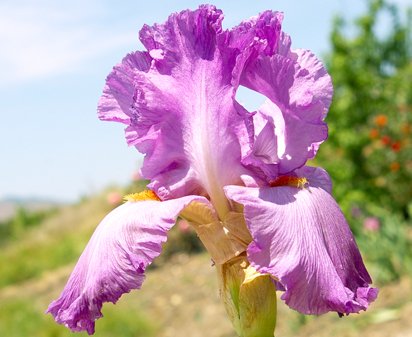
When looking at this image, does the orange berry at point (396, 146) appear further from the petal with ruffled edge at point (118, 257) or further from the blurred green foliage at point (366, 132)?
the petal with ruffled edge at point (118, 257)

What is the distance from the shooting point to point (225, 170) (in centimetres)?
125

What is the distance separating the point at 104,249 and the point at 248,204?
0.28 meters

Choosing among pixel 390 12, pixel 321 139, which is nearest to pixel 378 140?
pixel 390 12

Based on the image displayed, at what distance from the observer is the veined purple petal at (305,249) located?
3.46 ft

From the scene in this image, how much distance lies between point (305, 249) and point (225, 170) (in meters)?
0.25

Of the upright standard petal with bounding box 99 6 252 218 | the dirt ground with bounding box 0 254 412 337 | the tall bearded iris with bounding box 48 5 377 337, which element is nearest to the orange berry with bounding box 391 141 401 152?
the dirt ground with bounding box 0 254 412 337

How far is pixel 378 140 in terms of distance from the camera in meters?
8.84

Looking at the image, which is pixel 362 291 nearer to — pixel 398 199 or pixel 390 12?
pixel 398 199

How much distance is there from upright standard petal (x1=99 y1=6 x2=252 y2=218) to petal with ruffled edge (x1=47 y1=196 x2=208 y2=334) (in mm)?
72

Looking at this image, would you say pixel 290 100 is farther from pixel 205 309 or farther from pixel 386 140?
pixel 386 140

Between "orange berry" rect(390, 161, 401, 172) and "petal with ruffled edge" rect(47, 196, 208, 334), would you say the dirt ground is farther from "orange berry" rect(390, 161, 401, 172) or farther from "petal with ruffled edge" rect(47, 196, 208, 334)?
"petal with ruffled edge" rect(47, 196, 208, 334)

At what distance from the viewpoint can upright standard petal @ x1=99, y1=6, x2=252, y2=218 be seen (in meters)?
1.24

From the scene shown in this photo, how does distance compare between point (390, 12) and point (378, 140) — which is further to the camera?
point (390, 12)

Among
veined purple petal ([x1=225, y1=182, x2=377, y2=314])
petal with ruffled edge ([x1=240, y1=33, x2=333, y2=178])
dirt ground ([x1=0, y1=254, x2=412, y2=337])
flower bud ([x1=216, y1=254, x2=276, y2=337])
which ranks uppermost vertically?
petal with ruffled edge ([x1=240, y1=33, x2=333, y2=178])
